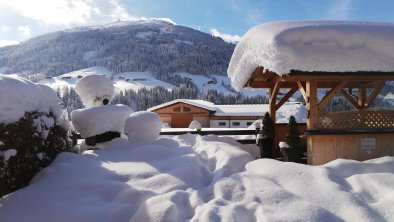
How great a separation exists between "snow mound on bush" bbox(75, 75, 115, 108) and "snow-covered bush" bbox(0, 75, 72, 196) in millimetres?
3743

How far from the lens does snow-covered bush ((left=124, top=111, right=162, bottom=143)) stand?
11.4 metres

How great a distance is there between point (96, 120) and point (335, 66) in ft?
23.3

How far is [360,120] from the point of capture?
9445mm

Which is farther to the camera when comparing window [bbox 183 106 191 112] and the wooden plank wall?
window [bbox 183 106 191 112]

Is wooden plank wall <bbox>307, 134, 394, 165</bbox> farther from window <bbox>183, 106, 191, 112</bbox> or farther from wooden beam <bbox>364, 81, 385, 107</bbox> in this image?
window <bbox>183, 106, 191, 112</bbox>

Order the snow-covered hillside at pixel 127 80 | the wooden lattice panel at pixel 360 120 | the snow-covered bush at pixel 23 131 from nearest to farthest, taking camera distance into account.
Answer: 1. the snow-covered bush at pixel 23 131
2. the wooden lattice panel at pixel 360 120
3. the snow-covered hillside at pixel 127 80

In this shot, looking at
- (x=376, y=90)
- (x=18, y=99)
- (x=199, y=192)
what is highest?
(x=376, y=90)

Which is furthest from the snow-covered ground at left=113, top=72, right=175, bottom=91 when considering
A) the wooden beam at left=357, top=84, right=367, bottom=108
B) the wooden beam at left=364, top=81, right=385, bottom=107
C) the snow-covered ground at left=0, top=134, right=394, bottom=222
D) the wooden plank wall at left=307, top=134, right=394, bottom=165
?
the snow-covered ground at left=0, top=134, right=394, bottom=222

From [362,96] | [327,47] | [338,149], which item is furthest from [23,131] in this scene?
[362,96]

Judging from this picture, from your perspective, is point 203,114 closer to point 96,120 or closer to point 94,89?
point 94,89

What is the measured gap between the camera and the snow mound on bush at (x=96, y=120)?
1102 cm

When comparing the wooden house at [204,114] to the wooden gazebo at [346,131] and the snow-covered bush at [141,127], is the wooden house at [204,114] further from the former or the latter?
the wooden gazebo at [346,131]

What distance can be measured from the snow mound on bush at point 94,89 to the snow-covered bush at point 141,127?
1.33 m

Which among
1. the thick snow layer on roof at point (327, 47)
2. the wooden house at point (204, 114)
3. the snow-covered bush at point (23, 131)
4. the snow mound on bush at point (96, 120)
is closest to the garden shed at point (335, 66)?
the thick snow layer on roof at point (327, 47)
